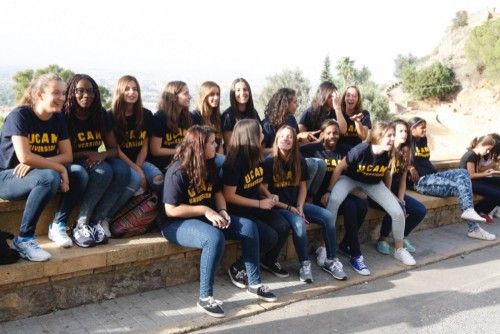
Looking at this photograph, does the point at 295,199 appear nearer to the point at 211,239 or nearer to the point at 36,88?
the point at 211,239

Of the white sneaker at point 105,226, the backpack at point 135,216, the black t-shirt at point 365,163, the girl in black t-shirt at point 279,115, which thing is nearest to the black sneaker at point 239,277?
the backpack at point 135,216

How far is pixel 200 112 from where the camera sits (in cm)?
495

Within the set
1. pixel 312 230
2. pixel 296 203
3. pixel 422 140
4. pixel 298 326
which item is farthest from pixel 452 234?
pixel 298 326

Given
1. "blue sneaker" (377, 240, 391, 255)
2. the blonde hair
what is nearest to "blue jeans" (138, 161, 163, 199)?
the blonde hair

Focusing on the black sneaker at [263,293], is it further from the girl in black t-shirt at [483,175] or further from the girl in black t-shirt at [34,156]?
the girl in black t-shirt at [483,175]

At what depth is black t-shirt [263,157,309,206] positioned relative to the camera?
4.39 meters

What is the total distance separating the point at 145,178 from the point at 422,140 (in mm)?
3779

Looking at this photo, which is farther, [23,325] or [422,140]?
[422,140]

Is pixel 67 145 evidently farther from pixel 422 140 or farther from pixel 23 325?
pixel 422 140

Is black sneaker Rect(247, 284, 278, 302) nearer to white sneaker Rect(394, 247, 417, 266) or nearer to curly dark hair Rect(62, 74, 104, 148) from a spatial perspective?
white sneaker Rect(394, 247, 417, 266)

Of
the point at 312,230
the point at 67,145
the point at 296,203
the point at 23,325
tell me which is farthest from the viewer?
the point at 312,230

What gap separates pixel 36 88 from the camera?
344 cm

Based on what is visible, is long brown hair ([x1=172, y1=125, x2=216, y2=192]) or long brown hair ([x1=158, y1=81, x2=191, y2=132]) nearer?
long brown hair ([x1=172, y1=125, x2=216, y2=192])

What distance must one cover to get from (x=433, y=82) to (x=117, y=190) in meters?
45.0
